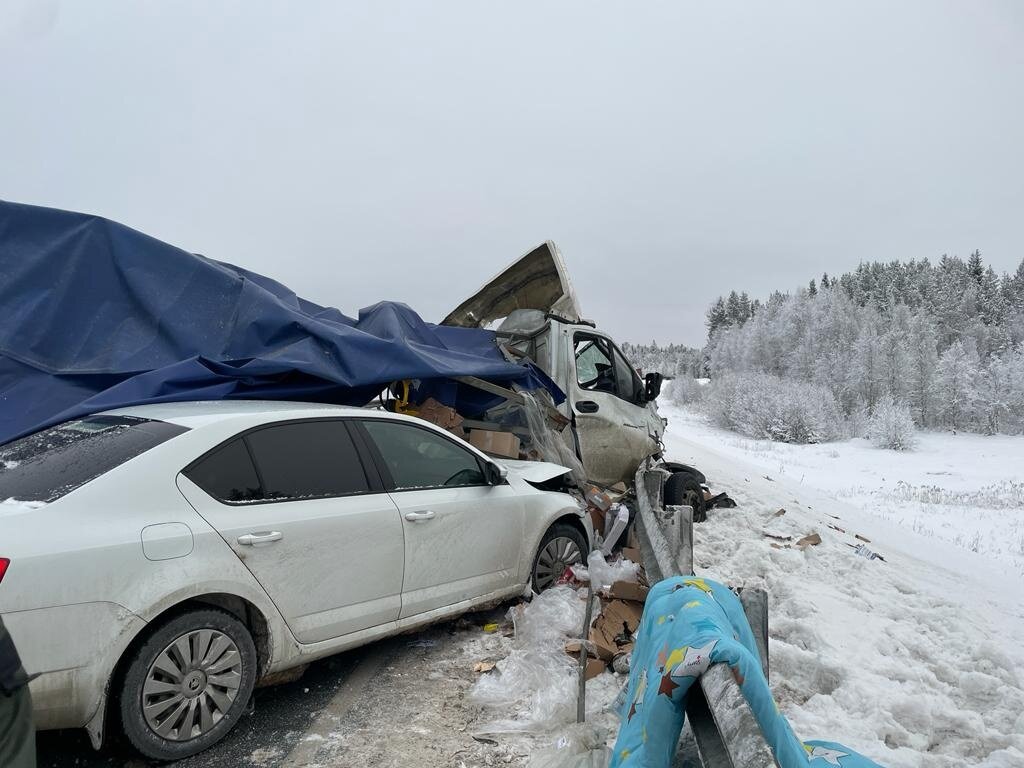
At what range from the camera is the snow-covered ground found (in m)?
3.21

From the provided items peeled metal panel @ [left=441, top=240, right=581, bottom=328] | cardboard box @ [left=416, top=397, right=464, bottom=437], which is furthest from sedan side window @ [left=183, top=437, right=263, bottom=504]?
peeled metal panel @ [left=441, top=240, right=581, bottom=328]

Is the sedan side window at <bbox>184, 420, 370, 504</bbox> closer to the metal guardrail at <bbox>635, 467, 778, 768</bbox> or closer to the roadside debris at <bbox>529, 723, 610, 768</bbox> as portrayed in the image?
the roadside debris at <bbox>529, 723, 610, 768</bbox>

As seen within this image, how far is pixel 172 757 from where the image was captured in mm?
2814

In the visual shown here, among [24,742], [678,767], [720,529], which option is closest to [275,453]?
[24,742]

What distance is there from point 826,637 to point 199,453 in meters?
4.11

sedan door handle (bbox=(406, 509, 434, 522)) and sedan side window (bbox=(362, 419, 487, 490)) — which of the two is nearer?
sedan door handle (bbox=(406, 509, 434, 522))

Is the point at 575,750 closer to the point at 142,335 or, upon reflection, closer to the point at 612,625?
the point at 612,625

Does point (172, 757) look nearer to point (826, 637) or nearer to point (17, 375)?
point (17, 375)

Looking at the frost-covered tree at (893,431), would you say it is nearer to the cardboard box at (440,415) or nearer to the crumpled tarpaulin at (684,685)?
the cardboard box at (440,415)

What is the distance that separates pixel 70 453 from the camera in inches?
120

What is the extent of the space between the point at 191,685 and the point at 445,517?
1.68 meters

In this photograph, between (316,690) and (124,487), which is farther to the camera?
(316,690)

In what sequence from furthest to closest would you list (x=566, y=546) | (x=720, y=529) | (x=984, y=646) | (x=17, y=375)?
1. (x=720, y=529)
2. (x=566, y=546)
3. (x=17, y=375)
4. (x=984, y=646)

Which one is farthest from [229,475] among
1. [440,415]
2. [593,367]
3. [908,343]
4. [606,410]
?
[908,343]
